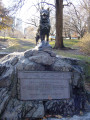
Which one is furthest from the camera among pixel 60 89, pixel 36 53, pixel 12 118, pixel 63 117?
pixel 36 53

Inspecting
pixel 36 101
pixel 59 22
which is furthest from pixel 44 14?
pixel 59 22

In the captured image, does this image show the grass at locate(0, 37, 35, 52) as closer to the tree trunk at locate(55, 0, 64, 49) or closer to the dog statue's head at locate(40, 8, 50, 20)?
the tree trunk at locate(55, 0, 64, 49)

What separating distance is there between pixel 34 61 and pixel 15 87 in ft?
3.06

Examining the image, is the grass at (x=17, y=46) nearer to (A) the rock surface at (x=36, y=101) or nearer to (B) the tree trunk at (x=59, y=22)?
(B) the tree trunk at (x=59, y=22)

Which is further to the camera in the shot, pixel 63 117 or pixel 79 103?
pixel 79 103

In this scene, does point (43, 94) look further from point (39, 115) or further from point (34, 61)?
point (34, 61)

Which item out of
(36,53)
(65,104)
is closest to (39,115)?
(65,104)

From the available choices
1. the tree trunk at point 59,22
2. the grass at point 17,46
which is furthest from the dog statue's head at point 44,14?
the grass at point 17,46

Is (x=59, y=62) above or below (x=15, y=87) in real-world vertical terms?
above

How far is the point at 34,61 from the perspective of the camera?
167 inches

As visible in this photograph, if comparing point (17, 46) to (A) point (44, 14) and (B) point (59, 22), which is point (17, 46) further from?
(A) point (44, 14)

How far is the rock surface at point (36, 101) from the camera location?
12.5 feet

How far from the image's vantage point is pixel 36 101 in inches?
160

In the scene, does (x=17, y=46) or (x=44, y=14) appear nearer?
(x=44, y=14)
